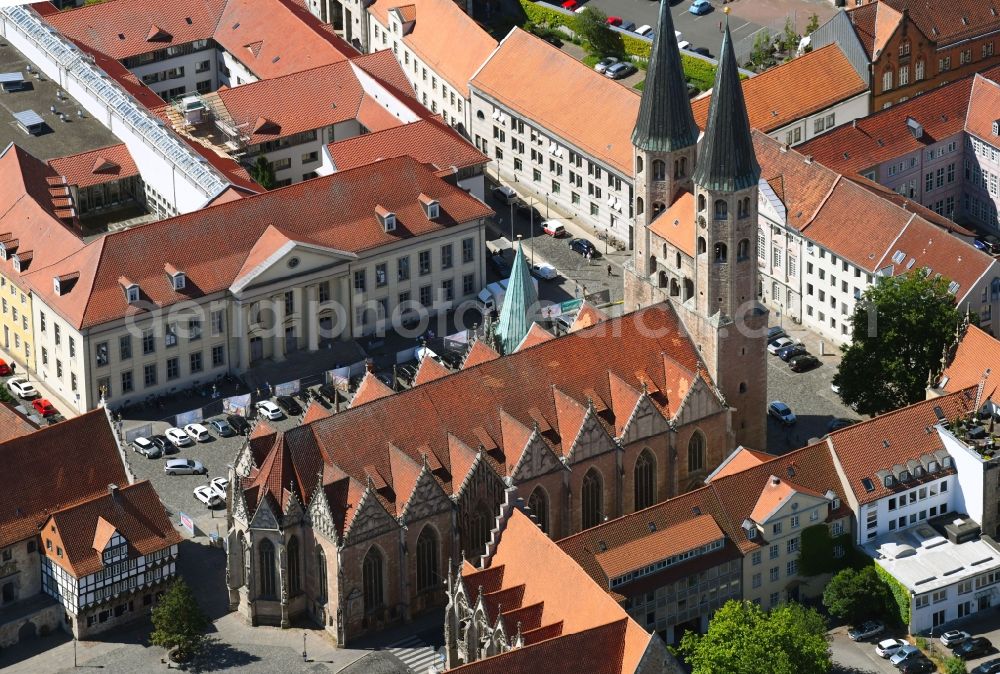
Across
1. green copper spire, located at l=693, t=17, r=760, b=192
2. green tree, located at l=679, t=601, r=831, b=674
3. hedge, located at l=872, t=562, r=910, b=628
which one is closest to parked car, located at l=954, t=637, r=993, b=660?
hedge, located at l=872, t=562, r=910, b=628

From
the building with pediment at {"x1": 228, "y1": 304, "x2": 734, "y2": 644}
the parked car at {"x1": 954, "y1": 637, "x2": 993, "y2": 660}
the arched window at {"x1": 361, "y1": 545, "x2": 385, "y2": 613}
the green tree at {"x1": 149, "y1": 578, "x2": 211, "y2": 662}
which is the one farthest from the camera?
the parked car at {"x1": 954, "y1": 637, "x2": 993, "y2": 660}

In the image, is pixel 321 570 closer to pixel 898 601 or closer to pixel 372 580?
pixel 372 580

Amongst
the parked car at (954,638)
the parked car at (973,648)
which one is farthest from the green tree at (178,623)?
the parked car at (973,648)

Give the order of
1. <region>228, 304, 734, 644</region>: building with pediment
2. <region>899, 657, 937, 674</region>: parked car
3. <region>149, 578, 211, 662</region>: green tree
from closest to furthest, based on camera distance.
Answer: <region>149, 578, 211, 662</region>: green tree, <region>228, 304, 734, 644</region>: building with pediment, <region>899, 657, 937, 674</region>: parked car

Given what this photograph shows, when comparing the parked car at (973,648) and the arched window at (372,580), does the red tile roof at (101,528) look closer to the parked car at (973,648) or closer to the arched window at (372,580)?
the arched window at (372,580)

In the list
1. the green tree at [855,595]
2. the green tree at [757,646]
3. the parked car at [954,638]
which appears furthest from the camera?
the green tree at [855,595]

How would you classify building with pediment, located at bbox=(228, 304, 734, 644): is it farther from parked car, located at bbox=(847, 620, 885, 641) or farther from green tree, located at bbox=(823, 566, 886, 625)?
parked car, located at bbox=(847, 620, 885, 641)

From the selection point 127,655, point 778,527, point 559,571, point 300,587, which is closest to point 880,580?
point 778,527
